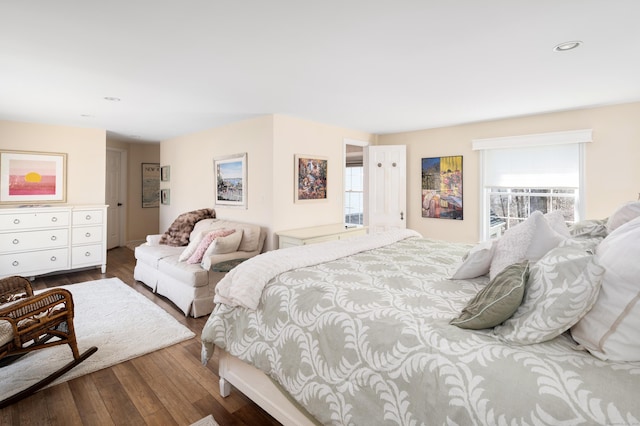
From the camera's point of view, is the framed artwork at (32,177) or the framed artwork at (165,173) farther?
the framed artwork at (165,173)

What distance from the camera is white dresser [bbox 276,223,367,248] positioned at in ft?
13.1

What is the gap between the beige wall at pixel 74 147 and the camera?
4695 millimetres

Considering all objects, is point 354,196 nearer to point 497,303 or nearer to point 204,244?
point 204,244

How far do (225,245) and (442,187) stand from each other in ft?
11.5

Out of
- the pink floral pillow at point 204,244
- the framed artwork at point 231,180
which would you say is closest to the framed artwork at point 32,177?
the framed artwork at point 231,180

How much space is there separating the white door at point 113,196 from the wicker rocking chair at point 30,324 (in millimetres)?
4698

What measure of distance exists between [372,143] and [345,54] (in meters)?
3.48

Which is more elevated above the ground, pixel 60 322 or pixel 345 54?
pixel 345 54

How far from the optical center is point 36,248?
452 cm

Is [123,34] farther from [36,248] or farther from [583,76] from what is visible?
[36,248]

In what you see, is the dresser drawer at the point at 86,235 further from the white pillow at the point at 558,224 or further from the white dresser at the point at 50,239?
the white pillow at the point at 558,224

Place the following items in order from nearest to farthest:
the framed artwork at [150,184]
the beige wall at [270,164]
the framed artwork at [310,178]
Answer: the beige wall at [270,164] → the framed artwork at [310,178] → the framed artwork at [150,184]

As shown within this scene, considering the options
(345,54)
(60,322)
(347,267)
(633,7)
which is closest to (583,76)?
(633,7)

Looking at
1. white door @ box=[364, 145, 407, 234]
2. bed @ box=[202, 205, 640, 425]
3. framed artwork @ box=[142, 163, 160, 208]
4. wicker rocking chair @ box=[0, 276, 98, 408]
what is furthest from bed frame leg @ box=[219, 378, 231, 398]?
framed artwork @ box=[142, 163, 160, 208]
